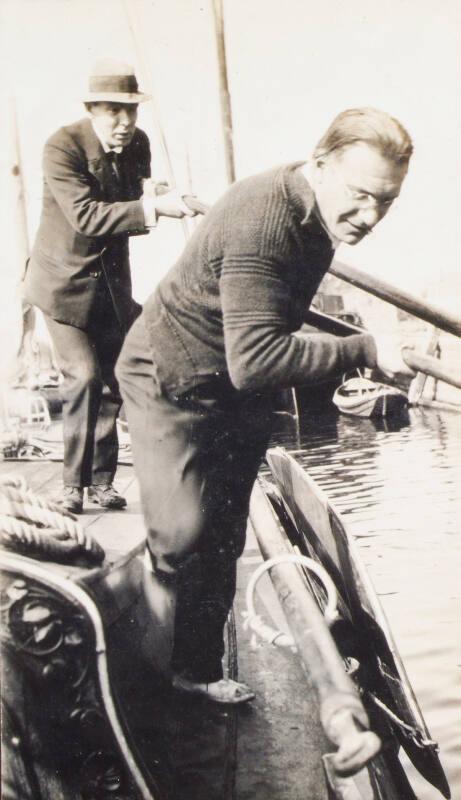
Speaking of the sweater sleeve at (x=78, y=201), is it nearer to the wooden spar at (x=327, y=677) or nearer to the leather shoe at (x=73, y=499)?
the leather shoe at (x=73, y=499)

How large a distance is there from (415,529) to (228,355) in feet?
10.2

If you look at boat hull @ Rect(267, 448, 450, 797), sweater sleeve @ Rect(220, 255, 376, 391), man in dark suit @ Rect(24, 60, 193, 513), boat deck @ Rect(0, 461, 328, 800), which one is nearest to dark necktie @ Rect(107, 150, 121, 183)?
man in dark suit @ Rect(24, 60, 193, 513)

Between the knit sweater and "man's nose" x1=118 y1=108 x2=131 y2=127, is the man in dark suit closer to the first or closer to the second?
"man's nose" x1=118 y1=108 x2=131 y2=127

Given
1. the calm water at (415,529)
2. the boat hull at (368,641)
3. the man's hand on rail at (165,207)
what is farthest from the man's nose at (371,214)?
the calm water at (415,529)

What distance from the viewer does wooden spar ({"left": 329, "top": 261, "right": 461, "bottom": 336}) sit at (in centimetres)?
130

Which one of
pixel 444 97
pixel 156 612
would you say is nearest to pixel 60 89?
pixel 444 97

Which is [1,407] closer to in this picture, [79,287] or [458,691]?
[79,287]

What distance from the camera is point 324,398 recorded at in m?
11.2

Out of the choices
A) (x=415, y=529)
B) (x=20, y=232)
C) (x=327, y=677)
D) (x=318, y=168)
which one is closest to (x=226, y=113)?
(x=20, y=232)

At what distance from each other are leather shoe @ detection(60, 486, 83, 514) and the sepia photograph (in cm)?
2

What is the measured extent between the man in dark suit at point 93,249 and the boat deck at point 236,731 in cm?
20

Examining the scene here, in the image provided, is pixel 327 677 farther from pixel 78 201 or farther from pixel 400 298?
pixel 78 201

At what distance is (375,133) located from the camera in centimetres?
101

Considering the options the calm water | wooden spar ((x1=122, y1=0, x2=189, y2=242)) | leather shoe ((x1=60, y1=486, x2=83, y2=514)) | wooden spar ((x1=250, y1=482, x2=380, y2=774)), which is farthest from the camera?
the calm water
